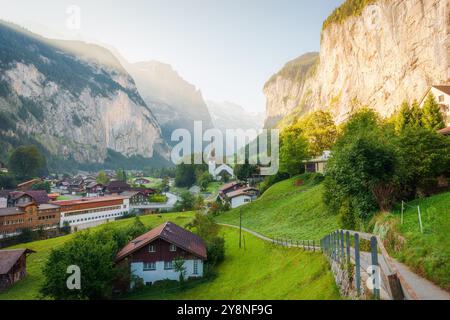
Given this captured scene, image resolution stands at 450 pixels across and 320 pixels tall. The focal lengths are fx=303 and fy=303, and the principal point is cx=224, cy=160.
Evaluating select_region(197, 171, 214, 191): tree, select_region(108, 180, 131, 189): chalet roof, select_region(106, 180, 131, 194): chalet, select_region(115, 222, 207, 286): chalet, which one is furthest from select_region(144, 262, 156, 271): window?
select_region(108, 180, 131, 189): chalet roof

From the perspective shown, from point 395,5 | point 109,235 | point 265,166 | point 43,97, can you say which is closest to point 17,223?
point 109,235

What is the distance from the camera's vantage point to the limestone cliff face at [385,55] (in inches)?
2933

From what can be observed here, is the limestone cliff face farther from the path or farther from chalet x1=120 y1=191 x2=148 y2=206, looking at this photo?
chalet x1=120 y1=191 x2=148 y2=206

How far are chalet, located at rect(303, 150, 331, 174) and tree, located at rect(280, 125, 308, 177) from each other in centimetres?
147

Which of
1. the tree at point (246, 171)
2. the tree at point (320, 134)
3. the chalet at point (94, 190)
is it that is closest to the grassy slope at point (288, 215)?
the tree at point (320, 134)

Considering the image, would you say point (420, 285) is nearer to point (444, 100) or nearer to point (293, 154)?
point (444, 100)

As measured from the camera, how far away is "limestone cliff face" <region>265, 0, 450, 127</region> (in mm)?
74500

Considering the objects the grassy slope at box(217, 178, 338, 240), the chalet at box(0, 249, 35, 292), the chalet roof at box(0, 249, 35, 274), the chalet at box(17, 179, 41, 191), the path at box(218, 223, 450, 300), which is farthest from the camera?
the chalet at box(17, 179, 41, 191)

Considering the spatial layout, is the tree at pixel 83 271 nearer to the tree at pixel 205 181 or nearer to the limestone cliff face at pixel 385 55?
the tree at pixel 205 181

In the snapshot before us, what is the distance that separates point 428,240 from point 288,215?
101 feet

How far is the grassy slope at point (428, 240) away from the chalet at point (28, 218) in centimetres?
6567

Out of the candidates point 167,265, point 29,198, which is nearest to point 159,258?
point 167,265

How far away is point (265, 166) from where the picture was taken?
296 ft
